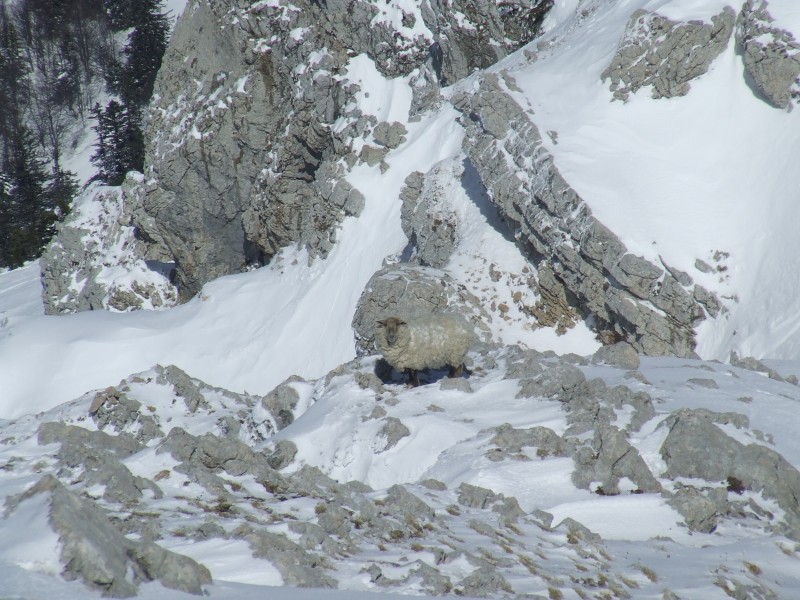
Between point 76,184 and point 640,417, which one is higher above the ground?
point 76,184

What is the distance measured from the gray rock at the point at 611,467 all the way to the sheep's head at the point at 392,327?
3.75m

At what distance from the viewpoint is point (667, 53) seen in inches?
773

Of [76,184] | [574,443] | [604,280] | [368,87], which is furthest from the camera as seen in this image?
[76,184]

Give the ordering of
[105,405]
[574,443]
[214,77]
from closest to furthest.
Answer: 1. [574,443]
2. [105,405]
3. [214,77]

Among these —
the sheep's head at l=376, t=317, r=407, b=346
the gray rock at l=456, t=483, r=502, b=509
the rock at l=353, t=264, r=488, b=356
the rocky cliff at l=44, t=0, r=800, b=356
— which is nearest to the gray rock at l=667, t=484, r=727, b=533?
the gray rock at l=456, t=483, r=502, b=509

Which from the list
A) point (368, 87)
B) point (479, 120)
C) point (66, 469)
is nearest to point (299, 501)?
point (66, 469)

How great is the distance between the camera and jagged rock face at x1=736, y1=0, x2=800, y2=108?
59.9 ft

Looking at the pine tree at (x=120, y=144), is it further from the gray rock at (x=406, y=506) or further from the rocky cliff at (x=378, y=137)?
the gray rock at (x=406, y=506)

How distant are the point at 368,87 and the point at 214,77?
287 inches

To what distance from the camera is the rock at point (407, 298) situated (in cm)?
1809

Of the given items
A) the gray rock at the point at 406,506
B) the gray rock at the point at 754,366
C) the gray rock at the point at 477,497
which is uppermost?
the gray rock at the point at 406,506

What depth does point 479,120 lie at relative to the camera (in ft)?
71.5

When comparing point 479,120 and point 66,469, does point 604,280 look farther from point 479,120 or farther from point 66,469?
point 66,469

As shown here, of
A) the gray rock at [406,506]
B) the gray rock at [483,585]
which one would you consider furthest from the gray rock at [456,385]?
the gray rock at [483,585]
